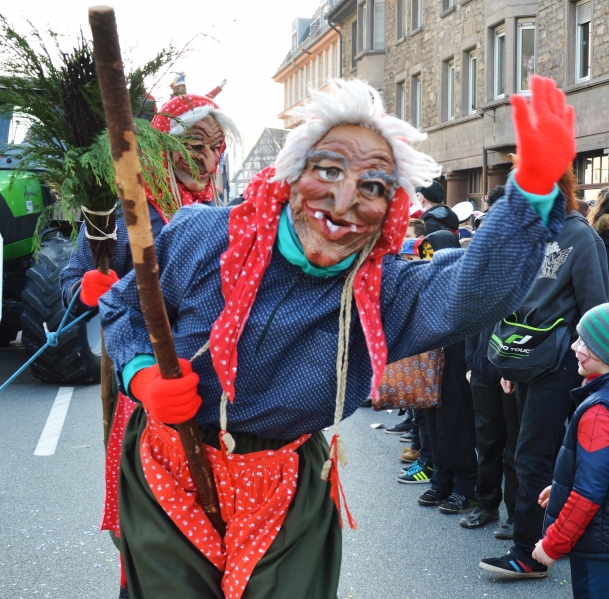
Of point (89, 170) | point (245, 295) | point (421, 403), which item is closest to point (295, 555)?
point (245, 295)

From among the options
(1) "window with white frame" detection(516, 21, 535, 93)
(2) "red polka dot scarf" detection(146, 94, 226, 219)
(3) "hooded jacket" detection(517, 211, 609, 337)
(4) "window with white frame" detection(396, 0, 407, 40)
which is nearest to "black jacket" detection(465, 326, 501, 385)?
(3) "hooded jacket" detection(517, 211, 609, 337)

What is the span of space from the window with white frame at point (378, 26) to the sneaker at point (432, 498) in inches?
939

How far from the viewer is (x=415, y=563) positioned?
4.23 meters

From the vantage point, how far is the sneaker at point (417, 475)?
17.9ft

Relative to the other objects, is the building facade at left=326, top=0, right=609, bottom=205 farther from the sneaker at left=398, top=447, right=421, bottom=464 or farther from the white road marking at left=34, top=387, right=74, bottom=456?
the sneaker at left=398, top=447, right=421, bottom=464

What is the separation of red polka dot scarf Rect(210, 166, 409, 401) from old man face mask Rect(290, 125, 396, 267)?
1.9 inches

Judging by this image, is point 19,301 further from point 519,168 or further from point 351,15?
point 351,15

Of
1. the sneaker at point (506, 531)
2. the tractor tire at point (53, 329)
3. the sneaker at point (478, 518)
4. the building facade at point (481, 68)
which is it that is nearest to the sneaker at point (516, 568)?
the sneaker at point (506, 531)

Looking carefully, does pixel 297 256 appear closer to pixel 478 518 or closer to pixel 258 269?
pixel 258 269

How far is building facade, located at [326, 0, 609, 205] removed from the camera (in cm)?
1543

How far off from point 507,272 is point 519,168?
0.25 metres

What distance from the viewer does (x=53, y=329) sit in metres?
7.75

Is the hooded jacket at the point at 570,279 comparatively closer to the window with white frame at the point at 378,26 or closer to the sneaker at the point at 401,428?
the sneaker at the point at 401,428

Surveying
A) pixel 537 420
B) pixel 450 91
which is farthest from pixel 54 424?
pixel 450 91
